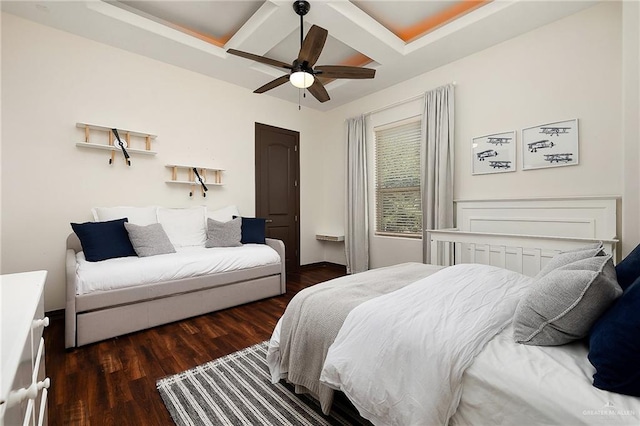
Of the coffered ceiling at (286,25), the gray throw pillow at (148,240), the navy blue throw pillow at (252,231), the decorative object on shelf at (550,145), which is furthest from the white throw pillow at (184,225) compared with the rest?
the decorative object on shelf at (550,145)

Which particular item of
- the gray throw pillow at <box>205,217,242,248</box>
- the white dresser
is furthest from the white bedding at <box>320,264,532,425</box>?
the gray throw pillow at <box>205,217,242,248</box>

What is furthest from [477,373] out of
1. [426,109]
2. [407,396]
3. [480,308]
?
[426,109]

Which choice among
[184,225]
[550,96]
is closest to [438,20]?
[550,96]

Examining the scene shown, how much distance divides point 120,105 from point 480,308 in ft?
12.9

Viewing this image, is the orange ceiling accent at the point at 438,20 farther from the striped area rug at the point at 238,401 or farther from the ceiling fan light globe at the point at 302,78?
the striped area rug at the point at 238,401

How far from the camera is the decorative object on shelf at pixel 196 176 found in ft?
11.5

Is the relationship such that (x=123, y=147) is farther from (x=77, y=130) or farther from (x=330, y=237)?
(x=330, y=237)

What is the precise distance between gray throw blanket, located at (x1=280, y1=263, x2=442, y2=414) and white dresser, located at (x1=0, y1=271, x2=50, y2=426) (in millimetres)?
978

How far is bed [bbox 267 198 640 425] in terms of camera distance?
816 millimetres

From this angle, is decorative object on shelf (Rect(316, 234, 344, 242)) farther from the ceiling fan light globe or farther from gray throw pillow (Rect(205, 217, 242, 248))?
the ceiling fan light globe

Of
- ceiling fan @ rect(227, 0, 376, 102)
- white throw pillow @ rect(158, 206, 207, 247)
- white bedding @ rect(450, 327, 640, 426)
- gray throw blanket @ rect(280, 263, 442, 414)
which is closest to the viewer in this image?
white bedding @ rect(450, 327, 640, 426)

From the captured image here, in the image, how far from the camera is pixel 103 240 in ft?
8.30

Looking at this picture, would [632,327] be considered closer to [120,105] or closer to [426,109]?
[426,109]

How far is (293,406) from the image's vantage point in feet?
4.88
